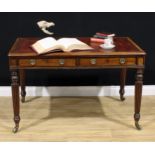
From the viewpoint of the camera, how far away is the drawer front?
2705 millimetres

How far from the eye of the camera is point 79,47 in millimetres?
2791

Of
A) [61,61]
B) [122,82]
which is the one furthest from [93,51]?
[122,82]

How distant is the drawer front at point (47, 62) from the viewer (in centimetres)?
271

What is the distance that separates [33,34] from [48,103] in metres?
0.74

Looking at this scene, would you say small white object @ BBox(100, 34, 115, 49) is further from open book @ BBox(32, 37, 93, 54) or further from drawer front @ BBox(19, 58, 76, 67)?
drawer front @ BBox(19, 58, 76, 67)

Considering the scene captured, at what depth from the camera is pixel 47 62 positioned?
107 inches

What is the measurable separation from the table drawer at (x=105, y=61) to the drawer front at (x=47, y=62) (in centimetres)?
10

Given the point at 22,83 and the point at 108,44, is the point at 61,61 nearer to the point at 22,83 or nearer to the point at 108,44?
the point at 108,44

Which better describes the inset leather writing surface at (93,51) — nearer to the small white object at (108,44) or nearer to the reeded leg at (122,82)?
the small white object at (108,44)

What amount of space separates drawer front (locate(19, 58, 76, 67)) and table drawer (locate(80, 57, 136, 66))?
96mm

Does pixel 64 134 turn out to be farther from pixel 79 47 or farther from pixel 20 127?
pixel 79 47

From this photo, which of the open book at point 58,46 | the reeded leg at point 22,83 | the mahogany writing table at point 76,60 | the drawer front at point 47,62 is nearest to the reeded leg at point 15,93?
the mahogany writing table at point 76,60

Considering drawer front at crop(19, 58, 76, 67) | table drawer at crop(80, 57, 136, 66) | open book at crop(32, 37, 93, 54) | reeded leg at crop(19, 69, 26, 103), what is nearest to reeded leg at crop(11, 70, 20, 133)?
drawer front at crop(19, 58, 76, 67)
